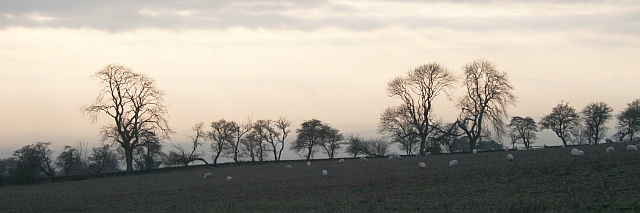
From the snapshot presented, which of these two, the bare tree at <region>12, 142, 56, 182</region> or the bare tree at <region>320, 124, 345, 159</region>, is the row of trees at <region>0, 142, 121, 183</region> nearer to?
the bare tree at <region>12, 142, 56, 182</region>

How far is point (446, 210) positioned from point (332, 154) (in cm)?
7881

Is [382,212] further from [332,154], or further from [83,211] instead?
[332,154]

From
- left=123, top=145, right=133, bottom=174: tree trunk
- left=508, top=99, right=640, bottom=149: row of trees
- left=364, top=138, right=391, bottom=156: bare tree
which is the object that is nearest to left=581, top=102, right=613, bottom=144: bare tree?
left=508, top=99, right=640, bottom=149: row of trees

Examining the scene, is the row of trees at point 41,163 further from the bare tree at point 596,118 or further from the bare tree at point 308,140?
the bare tree at point 596,118

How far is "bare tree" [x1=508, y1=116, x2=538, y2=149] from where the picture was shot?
3952 inches

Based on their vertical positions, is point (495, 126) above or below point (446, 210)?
above

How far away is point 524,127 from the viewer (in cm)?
10094

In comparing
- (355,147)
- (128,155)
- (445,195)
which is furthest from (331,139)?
(445,195)

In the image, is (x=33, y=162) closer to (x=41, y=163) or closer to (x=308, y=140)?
(x=41, y=163)

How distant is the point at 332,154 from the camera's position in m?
93.6

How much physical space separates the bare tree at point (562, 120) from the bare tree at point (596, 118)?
1820 mm

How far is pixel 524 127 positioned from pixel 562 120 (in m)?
12.6

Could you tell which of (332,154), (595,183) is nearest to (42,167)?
(332,154)

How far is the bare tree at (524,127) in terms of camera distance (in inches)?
3952
